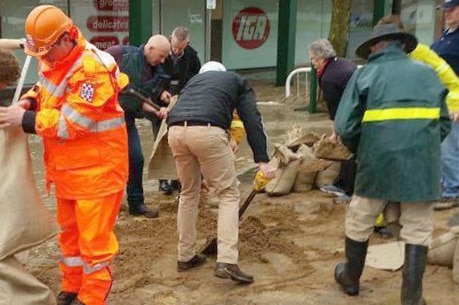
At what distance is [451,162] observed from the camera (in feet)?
19.8

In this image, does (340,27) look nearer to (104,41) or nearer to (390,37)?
(104,41)

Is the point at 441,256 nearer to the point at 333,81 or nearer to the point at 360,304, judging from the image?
the point at 360,304

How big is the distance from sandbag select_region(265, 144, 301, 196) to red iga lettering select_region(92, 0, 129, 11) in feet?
27.8

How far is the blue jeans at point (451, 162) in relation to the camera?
602 centimetres

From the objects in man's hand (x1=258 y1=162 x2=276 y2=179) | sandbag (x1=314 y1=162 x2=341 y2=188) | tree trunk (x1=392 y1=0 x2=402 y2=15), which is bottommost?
sandbag (x1=314 y1=162 x2=341 y2=188)

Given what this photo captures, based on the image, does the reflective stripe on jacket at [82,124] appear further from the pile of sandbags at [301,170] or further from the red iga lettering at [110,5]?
the red iga lettering at [110,5]

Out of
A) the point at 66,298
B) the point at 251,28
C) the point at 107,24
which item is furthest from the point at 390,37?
the point at 251,28

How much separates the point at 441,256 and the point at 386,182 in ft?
3.58

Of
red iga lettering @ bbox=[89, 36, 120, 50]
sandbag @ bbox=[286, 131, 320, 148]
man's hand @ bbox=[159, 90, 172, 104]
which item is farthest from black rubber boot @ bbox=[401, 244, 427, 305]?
red iga lettering @ bbox=[89, 36, 120, 50]

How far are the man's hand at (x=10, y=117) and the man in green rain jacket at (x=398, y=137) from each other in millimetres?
1818

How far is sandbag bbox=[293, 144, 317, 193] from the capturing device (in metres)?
6.85

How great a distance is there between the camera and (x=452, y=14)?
5.81 metres

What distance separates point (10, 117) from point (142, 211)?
2715 mm

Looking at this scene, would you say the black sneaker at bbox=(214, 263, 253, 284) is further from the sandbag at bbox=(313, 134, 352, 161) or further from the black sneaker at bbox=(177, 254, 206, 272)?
the sandbag at bbox=(313, 134, 352, 161)
